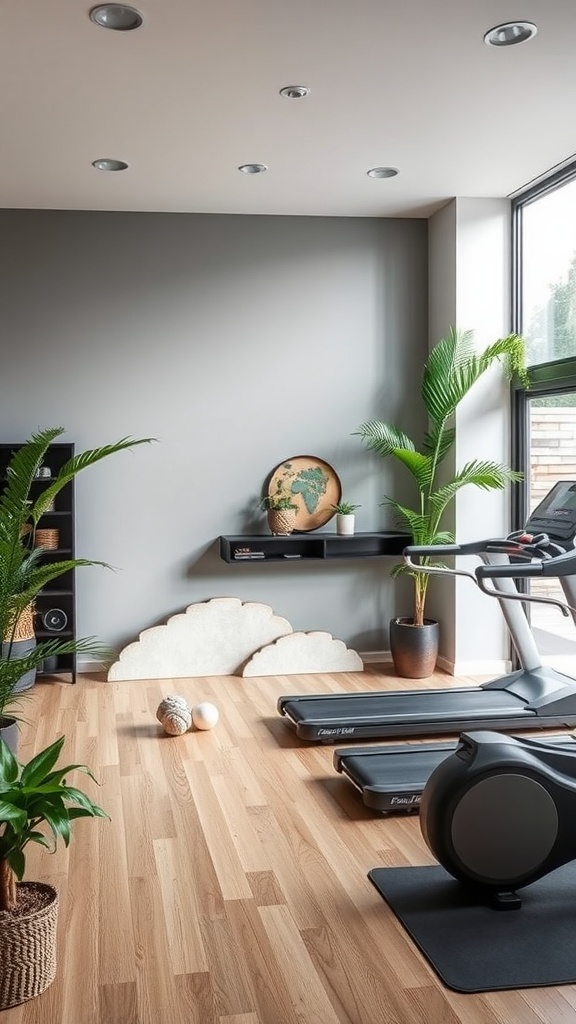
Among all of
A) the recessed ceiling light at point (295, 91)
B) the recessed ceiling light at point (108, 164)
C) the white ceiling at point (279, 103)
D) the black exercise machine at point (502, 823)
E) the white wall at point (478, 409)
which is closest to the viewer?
the black exercise machine at point (502, 823)

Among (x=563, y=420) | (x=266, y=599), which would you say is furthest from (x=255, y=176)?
(x=266, y=599)

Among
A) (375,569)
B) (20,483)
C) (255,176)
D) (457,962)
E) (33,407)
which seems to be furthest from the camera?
(375,569)

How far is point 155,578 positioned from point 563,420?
2674mm

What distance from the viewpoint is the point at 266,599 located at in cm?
635

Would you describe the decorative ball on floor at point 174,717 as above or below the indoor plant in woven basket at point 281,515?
below

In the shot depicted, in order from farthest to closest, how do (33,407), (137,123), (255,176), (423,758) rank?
(33,407)
(255,176)
(137,123)
(423,758)

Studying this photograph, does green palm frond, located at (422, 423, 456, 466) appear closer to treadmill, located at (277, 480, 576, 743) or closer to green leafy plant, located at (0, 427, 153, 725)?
treadmill, located at (277, 480, 576, 743)

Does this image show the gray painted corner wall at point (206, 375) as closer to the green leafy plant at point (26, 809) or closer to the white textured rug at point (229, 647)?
the white textured rug at point (229, 647)

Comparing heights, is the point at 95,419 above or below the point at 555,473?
above

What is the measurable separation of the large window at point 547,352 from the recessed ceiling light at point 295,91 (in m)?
1.79

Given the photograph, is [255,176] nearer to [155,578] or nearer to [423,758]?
[155,578]

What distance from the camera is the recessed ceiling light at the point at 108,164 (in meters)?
5.06

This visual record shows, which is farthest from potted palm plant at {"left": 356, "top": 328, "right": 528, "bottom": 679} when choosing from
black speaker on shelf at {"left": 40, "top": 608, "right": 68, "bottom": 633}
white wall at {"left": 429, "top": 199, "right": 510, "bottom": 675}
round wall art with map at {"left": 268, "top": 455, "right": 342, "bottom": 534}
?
black speaker on shelf at {"left": 40, "top": 608, "right": 68, "bottom": 633}

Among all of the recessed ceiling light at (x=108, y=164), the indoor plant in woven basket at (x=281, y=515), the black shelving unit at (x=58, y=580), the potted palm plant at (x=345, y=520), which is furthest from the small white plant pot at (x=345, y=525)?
the recessed ceiling light at (x=108, y=164)
